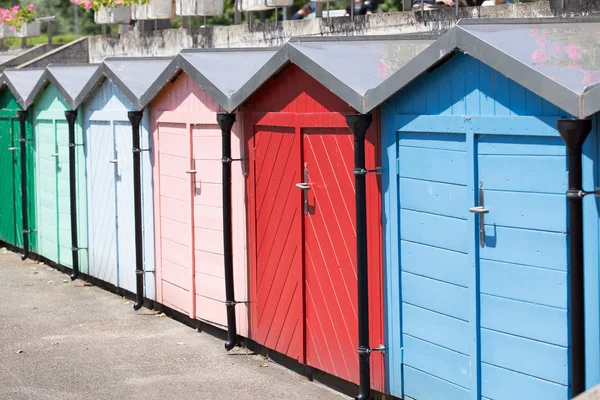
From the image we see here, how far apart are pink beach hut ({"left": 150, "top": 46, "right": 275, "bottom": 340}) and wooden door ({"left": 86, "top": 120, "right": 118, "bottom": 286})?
1.25 m

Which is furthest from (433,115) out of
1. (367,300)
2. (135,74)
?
(135,74)

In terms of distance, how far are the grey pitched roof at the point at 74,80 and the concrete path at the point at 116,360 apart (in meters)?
Answer: 2.22

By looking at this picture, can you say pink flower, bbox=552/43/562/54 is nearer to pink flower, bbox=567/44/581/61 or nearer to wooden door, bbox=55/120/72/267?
pink flower, bbox=567/44/581/61

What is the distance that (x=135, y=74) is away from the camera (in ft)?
36.1

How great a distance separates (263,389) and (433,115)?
97.2 inches

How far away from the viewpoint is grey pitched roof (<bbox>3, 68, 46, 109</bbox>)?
44.5ft

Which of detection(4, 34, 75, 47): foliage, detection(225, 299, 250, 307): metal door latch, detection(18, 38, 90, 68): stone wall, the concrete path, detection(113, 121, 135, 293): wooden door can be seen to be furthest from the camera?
detection(4, 34, 75, 47): foliage

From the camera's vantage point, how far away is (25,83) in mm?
14344

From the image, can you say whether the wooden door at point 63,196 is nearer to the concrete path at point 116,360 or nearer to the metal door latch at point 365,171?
the concrete path at point 116,360

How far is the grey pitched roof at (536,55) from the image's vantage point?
5.02 meters

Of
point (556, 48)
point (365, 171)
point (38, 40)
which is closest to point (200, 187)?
point (365, 171)

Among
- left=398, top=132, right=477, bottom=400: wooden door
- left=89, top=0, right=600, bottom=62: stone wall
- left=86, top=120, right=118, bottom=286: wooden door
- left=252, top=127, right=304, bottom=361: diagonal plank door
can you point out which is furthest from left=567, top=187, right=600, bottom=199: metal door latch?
left=86, top=120, right=118, bottom=286: wooden door

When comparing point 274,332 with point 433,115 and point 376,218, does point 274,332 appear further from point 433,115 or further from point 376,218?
point 433,115

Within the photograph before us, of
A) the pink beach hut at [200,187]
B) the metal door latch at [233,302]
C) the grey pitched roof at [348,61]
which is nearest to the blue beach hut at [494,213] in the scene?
the grey pitched roof at [348,61]
